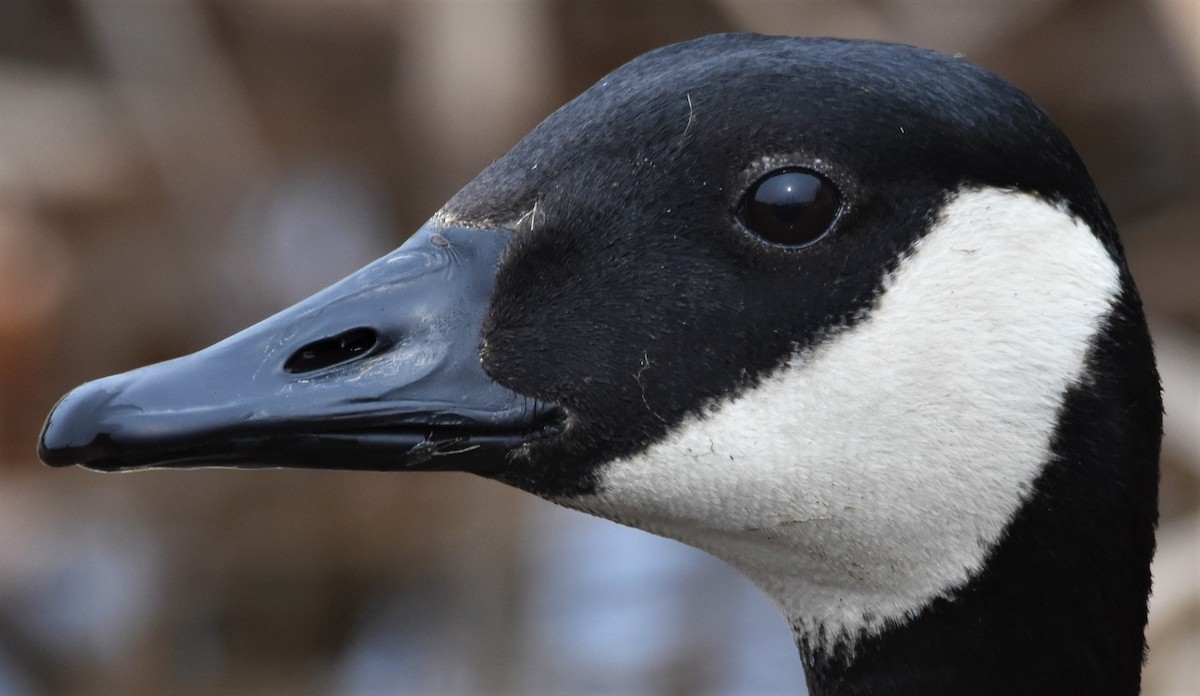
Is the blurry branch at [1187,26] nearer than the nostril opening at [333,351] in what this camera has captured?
No

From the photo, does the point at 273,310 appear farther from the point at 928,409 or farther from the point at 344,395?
the point at 928,409

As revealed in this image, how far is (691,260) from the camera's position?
1675mm

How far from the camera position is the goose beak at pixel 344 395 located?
1.54 m

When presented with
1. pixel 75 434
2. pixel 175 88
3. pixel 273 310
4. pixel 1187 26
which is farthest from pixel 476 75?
pixel 75 434

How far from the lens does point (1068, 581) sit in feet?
5.63

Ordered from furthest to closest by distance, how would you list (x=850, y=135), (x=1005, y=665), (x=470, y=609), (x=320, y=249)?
(x=320, y=249) < (x=470, y=609) < (x=1005, y=665) < (x=850, y=135)

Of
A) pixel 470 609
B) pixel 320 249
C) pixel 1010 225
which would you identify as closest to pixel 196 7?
pixel 320 249

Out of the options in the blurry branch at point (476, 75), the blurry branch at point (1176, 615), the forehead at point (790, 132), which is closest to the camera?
the forehead at point (790, 132)

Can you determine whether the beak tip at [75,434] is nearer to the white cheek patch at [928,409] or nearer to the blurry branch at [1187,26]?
the white cheek patch at [928,409]

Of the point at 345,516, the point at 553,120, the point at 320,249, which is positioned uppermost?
the point at 553,120

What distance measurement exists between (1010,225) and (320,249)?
6792 millimetres

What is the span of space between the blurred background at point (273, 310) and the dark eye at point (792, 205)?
4603 mm

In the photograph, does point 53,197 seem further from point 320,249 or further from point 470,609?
point 470,609

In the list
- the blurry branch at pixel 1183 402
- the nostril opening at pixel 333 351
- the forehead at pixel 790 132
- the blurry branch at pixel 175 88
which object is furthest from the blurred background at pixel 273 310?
the nostril opening at pixel 333 351
